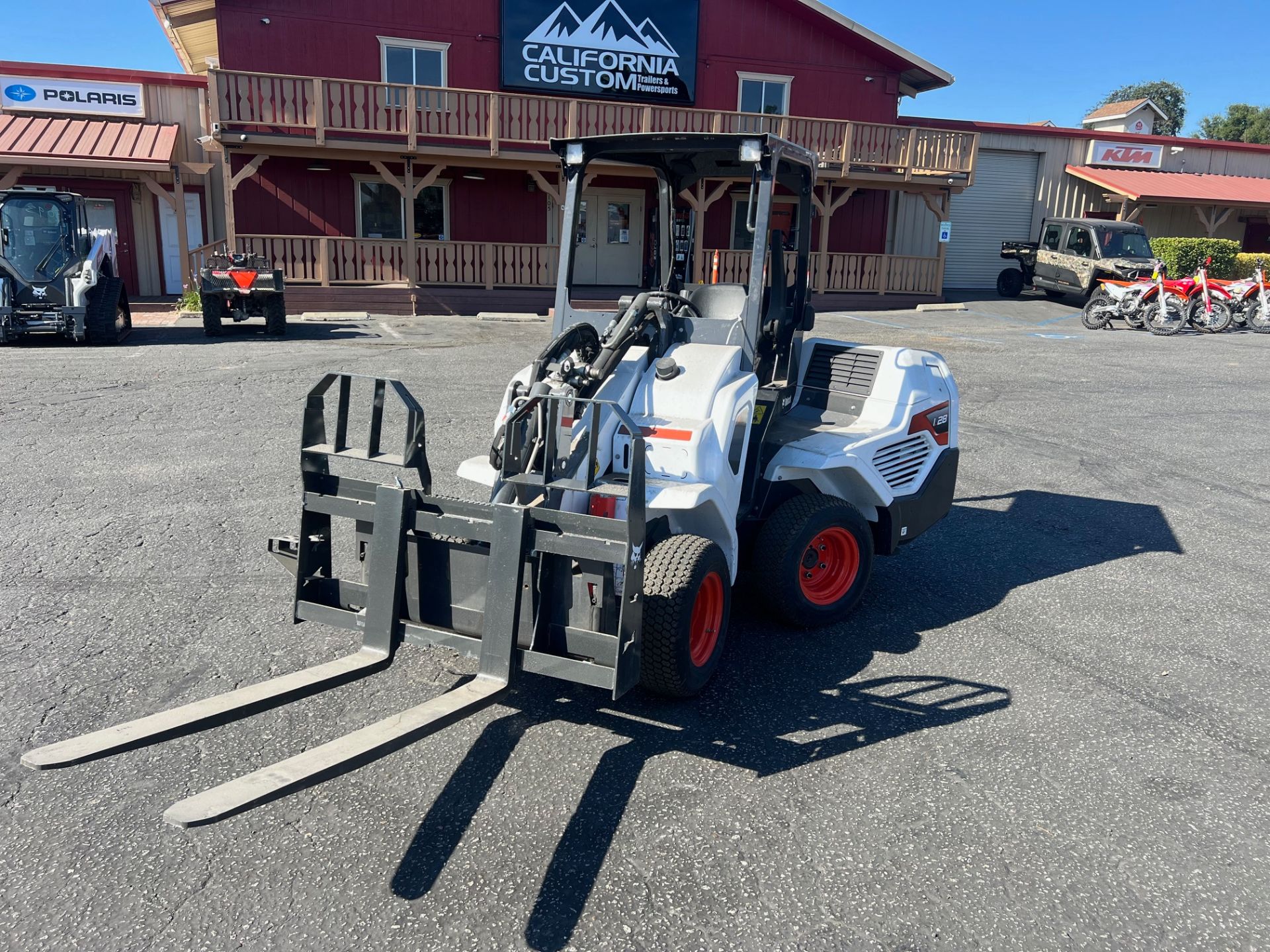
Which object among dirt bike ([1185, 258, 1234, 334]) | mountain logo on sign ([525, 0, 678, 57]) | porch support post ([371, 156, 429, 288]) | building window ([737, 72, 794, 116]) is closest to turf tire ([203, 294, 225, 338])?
porch support post ([371, 156, 429, 288])

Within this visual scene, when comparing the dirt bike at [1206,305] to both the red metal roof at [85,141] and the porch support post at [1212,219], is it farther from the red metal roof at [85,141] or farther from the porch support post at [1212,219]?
the red metal roof at [85,141]

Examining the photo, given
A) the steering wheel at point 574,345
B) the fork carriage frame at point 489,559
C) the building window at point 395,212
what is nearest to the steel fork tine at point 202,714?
the fork carriage frame at point 489,559

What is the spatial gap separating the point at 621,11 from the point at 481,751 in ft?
70.3

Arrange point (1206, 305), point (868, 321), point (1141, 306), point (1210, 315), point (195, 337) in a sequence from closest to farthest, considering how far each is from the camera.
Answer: point (195, 337), point (1206, 305), point (1210, 315), point (1141, 306), point (868, 321)

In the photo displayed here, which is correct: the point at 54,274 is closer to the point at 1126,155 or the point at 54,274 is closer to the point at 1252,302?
the point at 1252,302

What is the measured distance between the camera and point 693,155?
5309 mm

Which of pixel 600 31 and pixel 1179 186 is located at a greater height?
pixel 600 31

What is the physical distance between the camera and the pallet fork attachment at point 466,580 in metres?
3.43

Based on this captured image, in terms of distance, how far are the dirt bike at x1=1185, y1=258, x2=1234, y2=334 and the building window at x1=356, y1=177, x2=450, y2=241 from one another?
1573 centimetres

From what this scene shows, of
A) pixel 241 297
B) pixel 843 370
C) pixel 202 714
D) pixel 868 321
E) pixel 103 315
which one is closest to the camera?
pixel 202 714

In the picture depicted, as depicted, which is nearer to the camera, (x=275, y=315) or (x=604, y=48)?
(x=275, y=315)

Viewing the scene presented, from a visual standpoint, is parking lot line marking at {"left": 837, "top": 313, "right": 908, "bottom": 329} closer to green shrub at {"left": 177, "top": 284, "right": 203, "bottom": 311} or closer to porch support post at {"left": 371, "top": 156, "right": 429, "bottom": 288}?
porch support post at {"left": 371, "top": 156, "right": 429, "bottom": 288}

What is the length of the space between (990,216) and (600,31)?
1299 cm

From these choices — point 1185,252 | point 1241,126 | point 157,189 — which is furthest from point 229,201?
point 1241,126
